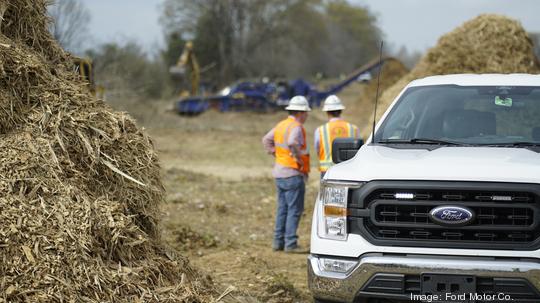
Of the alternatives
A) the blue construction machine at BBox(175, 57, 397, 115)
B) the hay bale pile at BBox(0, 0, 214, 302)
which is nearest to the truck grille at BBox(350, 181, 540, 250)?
the hay bale pile at BBox(0, 0, 214, 302)

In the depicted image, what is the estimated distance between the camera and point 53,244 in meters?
5.43

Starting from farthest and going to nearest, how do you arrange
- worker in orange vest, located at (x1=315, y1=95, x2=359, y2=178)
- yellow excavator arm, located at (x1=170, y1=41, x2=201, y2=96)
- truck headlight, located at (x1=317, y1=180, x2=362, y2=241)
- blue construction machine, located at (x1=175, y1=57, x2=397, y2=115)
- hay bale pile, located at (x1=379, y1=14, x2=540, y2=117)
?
yellow excavator arm, located at (x1=170, y1=41, x2=201, y2=96)
blue construction machine, located at (x1=175, y1=57, x2=397, y2=115)
hay bale pile, located at (x1=379, y1=14, x2=540, y2=117)
worker in orange vest, located at (x1=315, y1=95, x2=359, y2=178)
truck headlight, located at (x1=317, y1=180, x2=362, y2=241)

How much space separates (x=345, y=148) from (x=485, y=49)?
9.49m

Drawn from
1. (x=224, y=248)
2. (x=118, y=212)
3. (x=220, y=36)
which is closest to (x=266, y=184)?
(x=224, y=248)

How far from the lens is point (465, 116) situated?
6.67 m

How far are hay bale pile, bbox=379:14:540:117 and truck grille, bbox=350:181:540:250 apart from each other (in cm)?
1003

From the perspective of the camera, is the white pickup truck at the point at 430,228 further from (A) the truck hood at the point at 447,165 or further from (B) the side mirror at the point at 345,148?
(B) the side mirror at the point at 345,148

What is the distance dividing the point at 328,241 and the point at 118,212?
5.18 feet

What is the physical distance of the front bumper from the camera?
506 cm

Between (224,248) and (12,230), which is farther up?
(12,230)

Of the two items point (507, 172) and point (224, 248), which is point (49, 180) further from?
point (224, 248)

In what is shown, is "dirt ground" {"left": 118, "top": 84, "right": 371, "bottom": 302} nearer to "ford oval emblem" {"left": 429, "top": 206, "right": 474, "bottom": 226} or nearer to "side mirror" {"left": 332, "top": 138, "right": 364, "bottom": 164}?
"side mirror" {"left": 332, "top": 138, "right": 364, "bottom": 164}

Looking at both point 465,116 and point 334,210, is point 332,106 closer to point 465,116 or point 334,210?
point 465,116

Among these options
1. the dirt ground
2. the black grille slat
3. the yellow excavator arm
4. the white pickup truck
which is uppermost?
the yellow excavator arm
